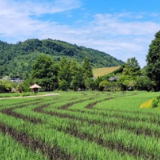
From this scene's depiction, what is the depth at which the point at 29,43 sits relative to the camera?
183 meters

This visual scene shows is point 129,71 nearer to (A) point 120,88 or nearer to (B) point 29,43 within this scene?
(A) point 120,88

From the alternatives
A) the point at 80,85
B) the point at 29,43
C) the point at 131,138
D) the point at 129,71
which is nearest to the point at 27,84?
the point at 80,85

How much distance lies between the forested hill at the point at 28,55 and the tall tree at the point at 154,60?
3359 inches

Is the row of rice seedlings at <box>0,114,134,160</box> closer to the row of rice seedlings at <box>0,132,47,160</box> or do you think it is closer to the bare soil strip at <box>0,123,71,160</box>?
the bare soil strip at <box>0,123,71,160</box>

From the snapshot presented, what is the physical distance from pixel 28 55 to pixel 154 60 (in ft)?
443

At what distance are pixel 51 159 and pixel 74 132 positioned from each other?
302 centimetres

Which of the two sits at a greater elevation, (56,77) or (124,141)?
(56,77)

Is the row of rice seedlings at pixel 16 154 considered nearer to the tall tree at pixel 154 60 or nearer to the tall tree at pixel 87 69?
the tall tree at pixel 154 60

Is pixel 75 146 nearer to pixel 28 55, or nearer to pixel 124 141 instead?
pixel 124 141

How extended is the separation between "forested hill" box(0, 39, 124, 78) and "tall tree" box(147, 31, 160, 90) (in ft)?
280

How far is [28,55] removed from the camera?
149000mm

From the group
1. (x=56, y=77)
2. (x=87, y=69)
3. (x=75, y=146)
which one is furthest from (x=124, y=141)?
(x=87, y=69)

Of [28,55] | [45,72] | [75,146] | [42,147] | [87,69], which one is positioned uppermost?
[28,55]

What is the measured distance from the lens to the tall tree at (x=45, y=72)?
6069 cm
